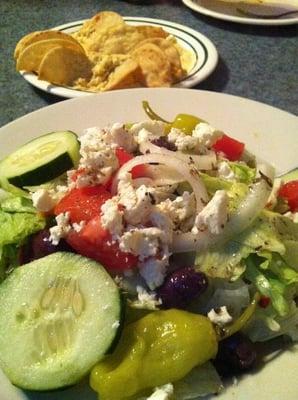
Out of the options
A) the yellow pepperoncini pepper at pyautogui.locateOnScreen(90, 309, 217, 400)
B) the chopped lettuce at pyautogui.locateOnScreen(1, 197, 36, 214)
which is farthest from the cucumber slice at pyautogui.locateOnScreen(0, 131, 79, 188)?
the yellow pepperoncini pepper at pyautogui.locateOnScreen(90, 309, 217, 400)

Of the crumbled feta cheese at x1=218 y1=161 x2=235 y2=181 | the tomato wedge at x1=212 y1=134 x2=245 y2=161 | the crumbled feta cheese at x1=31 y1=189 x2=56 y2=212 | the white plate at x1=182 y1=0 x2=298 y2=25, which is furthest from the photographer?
the white plate at x1=182 y1=0 x2=298 y2=25

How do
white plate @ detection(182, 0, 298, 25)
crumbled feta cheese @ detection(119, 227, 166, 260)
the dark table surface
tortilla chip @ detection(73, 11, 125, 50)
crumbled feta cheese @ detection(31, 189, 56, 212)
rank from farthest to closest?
white plate @ detection(182, 0, 298, 25), tortilla chip @ detection(73, 11, 125, 50), the dark table surface, crumbled feta cheese @ detection(31, 189, 56, 212), crumbled feta cheese @ detection(119, 227, 166, 260)

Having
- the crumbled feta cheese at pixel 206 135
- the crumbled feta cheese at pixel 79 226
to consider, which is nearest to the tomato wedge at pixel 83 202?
the crumbled feta cheese at pixel 79 226

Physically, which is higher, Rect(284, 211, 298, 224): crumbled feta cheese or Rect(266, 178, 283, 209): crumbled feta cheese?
Rect(266, 178, 283, 209): crumbled feta cheese

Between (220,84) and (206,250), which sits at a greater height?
(206,250)

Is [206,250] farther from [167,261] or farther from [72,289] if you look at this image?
[72,289]

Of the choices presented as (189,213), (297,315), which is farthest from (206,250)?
(297,315)

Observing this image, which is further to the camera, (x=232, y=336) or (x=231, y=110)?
(x=231, y=110)

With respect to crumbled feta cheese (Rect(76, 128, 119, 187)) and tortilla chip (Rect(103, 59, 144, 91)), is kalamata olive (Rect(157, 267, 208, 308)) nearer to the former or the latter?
crumbled feta cheese (Rect(76, 128, 119, 187))
